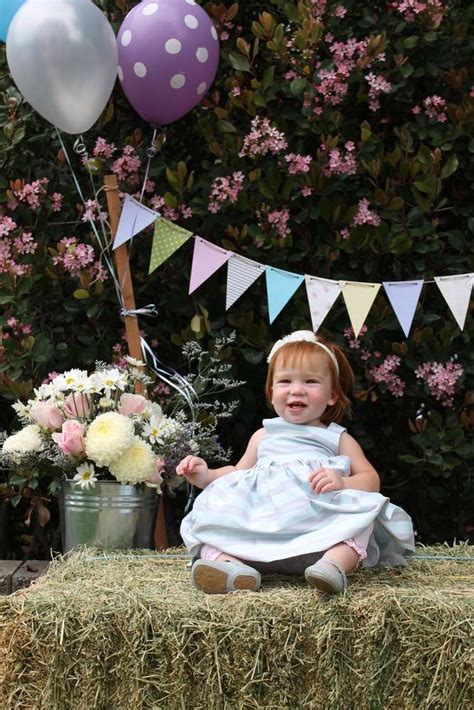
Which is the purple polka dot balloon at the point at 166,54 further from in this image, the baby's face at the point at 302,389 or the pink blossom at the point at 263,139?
the baby's face at the point at 302,389

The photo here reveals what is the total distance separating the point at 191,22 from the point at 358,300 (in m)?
1.10

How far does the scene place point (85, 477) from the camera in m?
3.14

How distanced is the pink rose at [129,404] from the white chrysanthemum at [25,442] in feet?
0.94

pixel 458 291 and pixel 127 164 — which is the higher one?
pixel 127 164

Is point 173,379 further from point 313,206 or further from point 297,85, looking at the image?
point 297,85

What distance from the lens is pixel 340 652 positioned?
2197 mm

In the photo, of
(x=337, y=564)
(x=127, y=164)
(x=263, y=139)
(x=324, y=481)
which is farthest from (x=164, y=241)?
(x=337, y=564)

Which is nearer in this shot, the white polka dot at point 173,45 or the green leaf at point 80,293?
the white polka dot at point 173,45

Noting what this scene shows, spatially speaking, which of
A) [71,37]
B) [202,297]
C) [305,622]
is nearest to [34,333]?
[202,297]

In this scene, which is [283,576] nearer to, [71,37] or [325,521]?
[325,521]

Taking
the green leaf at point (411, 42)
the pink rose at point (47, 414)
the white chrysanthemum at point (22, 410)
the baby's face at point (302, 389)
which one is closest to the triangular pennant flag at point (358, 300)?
the baby's face at point (302, 389)

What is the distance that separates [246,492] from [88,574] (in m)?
0.48

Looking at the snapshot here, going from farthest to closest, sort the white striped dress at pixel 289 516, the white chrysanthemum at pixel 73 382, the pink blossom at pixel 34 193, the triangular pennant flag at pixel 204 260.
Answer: the pink blossom at pixel 34 193 → the triangular pennant flag at pixel 204 260 → the white chrysanthemum at pixel 73 382 → the white striped dress at pixel 289 516

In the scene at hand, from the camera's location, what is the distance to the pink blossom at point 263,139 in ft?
11.6
